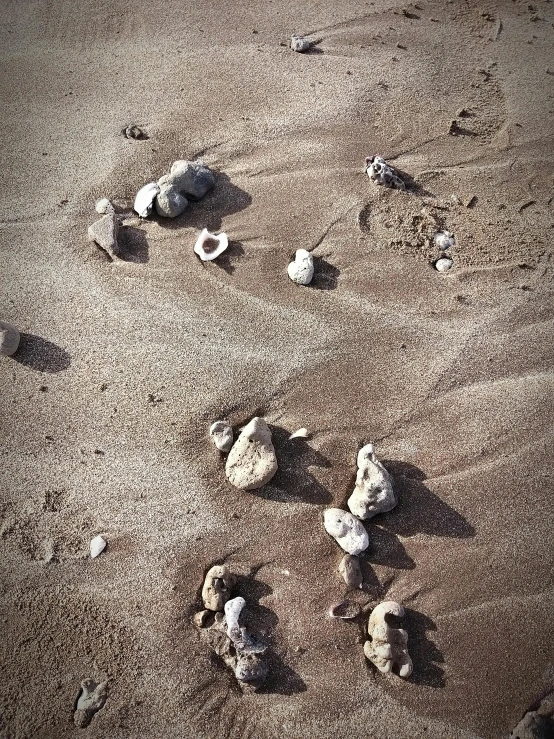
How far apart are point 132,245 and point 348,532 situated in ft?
7.34

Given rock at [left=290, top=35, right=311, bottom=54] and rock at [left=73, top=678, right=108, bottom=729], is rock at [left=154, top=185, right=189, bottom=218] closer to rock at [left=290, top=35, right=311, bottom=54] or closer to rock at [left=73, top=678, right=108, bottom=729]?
rock at [left=290, top=35, right=311, bottom=54]

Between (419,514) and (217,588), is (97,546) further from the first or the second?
(419,514)

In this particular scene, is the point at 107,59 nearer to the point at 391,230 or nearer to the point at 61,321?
the point at 61,321

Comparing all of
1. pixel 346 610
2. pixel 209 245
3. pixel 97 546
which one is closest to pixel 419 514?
pixel 346 610

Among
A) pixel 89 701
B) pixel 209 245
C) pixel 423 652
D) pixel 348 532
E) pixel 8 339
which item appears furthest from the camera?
pixel 209 245

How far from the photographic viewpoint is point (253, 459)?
104 inches

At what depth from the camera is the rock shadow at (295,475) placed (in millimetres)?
2689

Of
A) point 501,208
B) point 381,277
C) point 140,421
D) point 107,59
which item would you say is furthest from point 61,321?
point 501,208

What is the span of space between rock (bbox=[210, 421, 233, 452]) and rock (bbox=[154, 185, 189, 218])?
59.0 inches

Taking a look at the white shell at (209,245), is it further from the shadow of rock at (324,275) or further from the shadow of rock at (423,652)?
the shadow of rock at (423,652)

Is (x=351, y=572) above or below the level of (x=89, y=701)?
above

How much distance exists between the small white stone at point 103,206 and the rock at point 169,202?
328 mm

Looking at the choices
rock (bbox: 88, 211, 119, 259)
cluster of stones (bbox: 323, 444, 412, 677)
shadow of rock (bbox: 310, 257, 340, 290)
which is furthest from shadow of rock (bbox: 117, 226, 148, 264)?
cluster of stones (bbox: 323, 444, 412, 677)

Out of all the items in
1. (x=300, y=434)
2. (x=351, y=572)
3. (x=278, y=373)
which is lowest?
(x=351, y=572)
